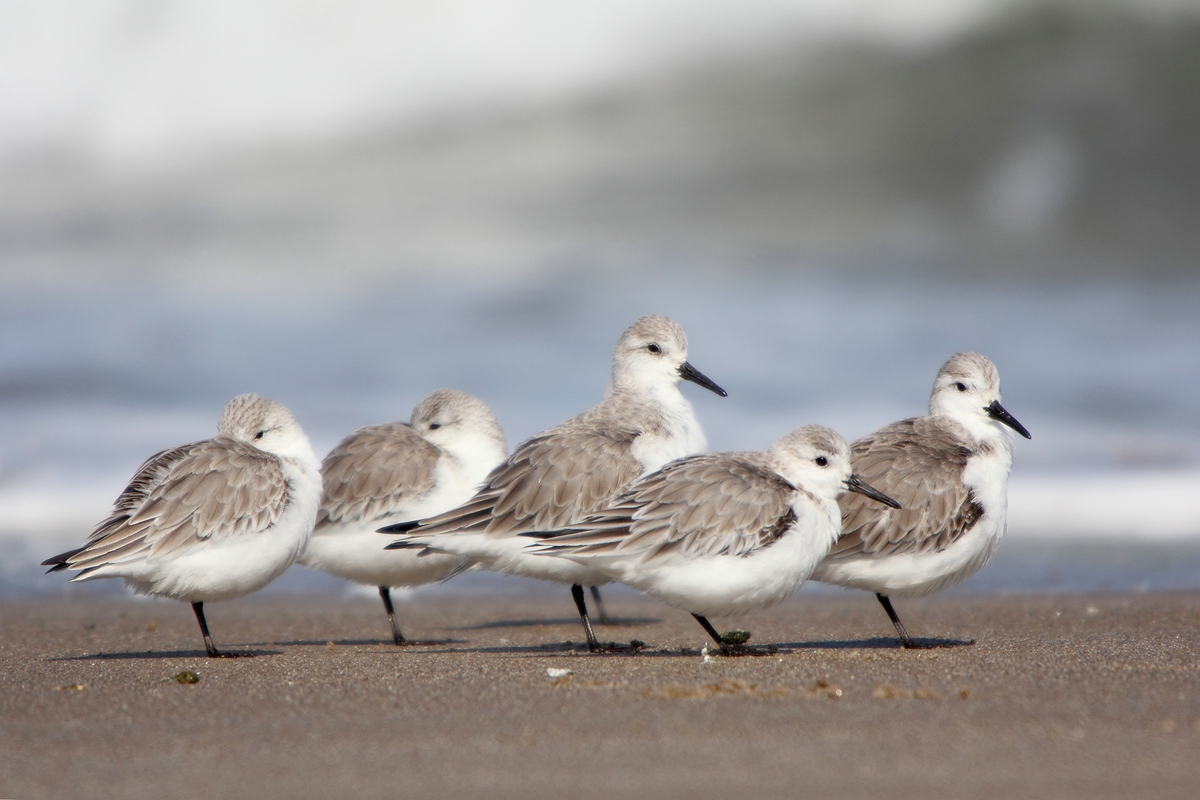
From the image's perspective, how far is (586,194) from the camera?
60.0 ft

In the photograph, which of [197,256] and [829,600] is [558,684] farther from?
[197,256]

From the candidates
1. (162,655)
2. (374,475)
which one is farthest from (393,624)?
(162,655)

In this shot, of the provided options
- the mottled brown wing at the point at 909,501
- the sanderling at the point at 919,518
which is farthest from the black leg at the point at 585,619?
the mottled brown wing at the point at 909,501

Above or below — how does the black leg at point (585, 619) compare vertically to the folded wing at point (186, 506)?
below

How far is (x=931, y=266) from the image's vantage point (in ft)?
56.1

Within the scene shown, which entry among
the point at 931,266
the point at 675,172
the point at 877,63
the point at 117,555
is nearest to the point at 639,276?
the point at 675,172

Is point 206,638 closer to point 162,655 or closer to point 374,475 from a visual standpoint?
point 162,655

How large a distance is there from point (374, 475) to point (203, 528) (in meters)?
1.28

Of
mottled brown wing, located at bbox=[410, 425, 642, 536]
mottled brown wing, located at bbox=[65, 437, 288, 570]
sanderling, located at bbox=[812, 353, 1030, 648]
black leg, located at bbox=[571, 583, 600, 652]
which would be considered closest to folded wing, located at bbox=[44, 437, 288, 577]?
mottled brown wing, located at bbox=[65, 437, 288, 570]

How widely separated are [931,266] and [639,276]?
153 inches

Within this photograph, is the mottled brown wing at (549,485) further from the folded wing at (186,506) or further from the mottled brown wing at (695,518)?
the folded wing at (186,506)

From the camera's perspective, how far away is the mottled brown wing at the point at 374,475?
6.78m

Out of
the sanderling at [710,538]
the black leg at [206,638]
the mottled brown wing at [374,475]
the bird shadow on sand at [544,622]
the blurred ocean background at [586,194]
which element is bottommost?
the bird shadow on sand at [544,622]

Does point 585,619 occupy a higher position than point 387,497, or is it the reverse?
point 387,497
